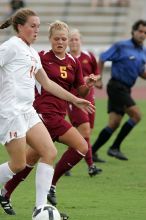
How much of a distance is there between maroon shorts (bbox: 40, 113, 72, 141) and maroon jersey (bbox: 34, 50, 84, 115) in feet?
0.30

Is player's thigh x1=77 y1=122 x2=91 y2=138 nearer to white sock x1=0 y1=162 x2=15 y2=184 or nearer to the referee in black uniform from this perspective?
the referee in black uniform

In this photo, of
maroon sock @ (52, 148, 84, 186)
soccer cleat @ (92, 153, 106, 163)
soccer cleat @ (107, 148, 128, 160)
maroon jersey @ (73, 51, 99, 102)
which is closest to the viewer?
maroon sock @ (52, 148, 84, 186)

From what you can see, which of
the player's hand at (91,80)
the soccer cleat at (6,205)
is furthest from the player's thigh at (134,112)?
the soccer cleat at (6,205)

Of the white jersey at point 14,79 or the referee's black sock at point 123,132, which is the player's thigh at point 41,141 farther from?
the referee's black sock at point 123,132

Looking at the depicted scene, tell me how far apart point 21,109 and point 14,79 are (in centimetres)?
30

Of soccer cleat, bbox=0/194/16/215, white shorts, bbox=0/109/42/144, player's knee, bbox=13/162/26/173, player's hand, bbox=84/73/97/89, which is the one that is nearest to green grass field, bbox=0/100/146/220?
soccer cleat, bbox=0/194/16/215

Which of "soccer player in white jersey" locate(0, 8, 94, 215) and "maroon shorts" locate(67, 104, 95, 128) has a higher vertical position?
"soccer player in white jersey" locate(0, 8, 94, 215)

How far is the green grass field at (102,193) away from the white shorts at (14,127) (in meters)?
0.86

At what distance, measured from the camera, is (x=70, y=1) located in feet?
103

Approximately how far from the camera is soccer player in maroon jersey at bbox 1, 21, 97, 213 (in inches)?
353

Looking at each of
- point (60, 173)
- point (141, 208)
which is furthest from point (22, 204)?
point (141, 208)

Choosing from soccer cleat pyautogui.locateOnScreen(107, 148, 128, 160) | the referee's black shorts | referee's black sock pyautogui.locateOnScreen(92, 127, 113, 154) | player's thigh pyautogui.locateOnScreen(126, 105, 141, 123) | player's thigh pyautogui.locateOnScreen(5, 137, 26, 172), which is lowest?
soccer cleat pyautogui.locateOnScreen(107, 148, 128, 160)

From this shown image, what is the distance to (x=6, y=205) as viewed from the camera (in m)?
8.52

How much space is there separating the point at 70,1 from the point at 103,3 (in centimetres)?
135
